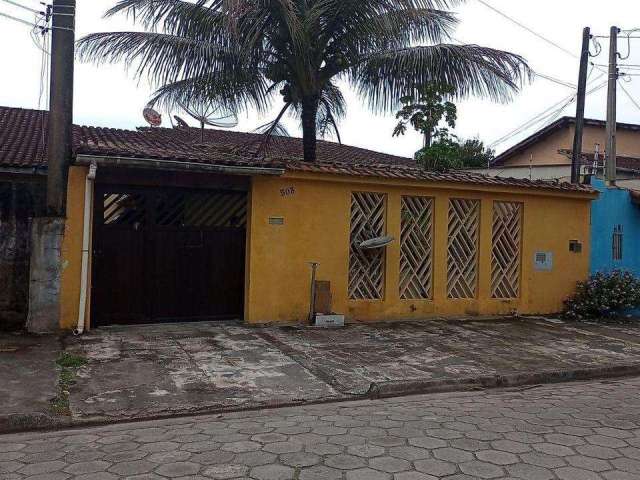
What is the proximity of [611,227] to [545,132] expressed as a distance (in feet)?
47.6

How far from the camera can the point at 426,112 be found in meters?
12.6

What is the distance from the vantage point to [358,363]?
730cm

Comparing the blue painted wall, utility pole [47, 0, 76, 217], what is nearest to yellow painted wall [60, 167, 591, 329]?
utility pole [47, 0, 76, 217]

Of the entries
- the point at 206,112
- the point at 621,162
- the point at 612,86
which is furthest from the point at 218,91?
the point at 621,162

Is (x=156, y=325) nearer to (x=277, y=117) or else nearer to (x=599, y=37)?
(x=277, y=117)

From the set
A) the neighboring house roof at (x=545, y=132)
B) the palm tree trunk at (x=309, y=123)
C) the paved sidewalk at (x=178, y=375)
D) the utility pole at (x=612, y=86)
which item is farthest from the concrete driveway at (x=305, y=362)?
the neighboring house roof at (x=545, y=132)

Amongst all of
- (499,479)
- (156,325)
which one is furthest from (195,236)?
(499,479)

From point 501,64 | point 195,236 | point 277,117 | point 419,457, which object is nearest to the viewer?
point 419,457

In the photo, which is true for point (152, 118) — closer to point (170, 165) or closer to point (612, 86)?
point (170, 165)

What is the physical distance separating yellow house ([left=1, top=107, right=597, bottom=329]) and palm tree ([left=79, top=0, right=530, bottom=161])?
176cm

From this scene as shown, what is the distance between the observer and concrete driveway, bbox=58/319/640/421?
584 cm

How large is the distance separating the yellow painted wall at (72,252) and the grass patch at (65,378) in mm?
1376

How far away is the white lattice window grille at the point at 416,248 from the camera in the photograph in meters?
10.6

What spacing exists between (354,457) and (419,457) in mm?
466
